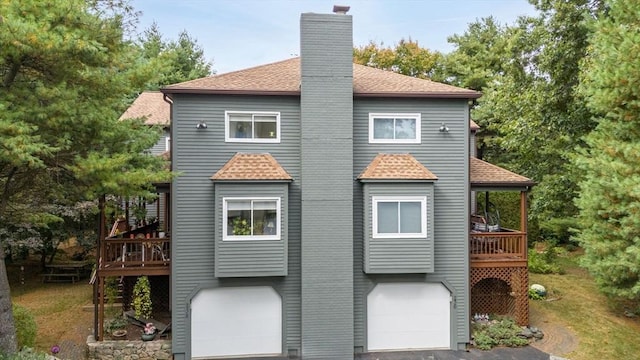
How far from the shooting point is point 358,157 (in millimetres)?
11906

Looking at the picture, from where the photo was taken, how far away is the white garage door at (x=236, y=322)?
37.1 ft

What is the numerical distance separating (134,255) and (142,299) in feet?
5.33

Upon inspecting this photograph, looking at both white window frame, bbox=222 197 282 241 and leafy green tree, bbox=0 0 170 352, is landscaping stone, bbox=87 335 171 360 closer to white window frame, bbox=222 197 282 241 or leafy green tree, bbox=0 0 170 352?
leafy green tree, bbox=0 0 170 352

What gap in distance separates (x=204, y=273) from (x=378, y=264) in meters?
4.88

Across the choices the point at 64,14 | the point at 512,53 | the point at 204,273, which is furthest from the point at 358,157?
the point at 512,53

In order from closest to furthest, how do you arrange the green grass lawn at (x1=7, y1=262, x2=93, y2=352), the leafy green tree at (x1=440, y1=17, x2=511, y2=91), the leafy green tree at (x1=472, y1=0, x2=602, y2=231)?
the green grass lawn at (x1=7, y1=262, x2=93, y2=352) → the leafy green tree at (x1=472, y1=0, x2=602, y2=231) → the leafy green tree at (x1=440, y1=17, x2=511, y2=91)

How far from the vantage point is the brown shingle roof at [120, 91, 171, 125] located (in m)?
17.9

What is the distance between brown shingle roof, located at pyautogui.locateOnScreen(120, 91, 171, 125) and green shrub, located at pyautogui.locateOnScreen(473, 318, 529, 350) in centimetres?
1441

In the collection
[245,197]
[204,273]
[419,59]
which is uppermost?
[419,59]

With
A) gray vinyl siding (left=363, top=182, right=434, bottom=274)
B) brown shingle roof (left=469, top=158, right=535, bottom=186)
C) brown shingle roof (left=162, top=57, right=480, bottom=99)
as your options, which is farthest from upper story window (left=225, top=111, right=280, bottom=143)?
brown shingle roof (left=469, top=158, right=535, bottom=186)

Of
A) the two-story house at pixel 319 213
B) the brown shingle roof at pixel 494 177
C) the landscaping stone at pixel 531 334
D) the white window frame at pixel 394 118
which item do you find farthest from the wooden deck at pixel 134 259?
the landscaping stone at pixel 531 334

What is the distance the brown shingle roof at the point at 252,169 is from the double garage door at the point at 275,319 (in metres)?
3.19

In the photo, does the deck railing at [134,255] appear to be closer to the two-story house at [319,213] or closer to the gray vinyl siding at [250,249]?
the two-story house at [319,213]

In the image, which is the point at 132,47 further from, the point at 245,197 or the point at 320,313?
the point at 320,313
